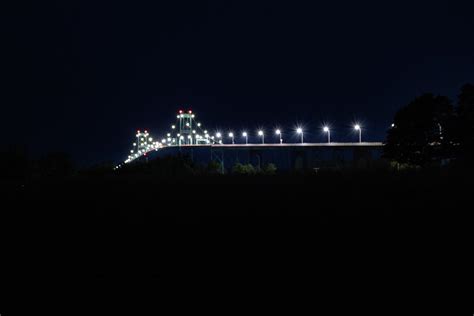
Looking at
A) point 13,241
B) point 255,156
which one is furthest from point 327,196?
point 255,156

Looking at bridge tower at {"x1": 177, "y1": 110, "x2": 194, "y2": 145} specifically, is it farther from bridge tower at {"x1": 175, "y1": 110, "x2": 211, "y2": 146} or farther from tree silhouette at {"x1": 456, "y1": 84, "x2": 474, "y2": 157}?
tree silhouette at {"x1": 456, "y1": 84, "x2": 474, "y2": 157}

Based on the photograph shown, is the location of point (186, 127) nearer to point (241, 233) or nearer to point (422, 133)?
point (422, 133)

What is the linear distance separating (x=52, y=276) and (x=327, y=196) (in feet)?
14.1

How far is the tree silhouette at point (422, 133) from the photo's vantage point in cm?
2767

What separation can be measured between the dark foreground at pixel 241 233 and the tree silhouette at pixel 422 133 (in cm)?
1997

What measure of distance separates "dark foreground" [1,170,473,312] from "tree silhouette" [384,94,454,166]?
65.5 ft

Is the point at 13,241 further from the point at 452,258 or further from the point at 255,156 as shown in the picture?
the point at 255,156

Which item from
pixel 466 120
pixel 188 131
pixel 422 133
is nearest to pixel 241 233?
pixel 422 133

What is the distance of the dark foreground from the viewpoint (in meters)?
5.50

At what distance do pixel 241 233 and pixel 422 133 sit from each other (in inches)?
969

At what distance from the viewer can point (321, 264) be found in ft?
17.9

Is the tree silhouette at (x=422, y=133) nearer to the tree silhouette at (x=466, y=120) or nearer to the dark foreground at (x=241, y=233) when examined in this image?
the tree silhouette at (x=466, y=120)

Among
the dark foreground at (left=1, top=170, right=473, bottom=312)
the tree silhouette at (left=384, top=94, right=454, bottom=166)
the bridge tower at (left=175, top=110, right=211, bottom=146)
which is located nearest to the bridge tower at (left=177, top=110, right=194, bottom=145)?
the bridge tower at (left=175, top=110, right=211, bottom=146)

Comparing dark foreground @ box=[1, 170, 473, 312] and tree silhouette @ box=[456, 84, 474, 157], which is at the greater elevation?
tree silhouette @ box=[456, 84, 474, 157]
